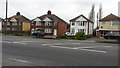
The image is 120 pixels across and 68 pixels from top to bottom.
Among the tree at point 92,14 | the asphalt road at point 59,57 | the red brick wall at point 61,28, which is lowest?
the asphalt road at point 59,57

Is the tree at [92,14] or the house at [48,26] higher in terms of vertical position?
the tree at [92,14]

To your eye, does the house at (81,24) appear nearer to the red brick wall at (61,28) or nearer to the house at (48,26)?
the red brick wall at (61,28)

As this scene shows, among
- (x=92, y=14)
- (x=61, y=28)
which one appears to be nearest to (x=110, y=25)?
(x=61, y=28)

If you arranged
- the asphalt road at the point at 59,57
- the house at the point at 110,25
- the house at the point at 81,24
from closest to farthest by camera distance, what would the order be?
the asphalt road at the point at 59,57
the house at the point at 110,25
the house at the point at 81,24

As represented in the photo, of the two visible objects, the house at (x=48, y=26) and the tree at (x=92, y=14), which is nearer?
the house at (x=48, y=26)

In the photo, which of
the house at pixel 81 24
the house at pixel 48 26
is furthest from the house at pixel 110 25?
the house at pixel 48 26

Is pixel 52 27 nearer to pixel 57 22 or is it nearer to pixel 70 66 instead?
pixel 57 22

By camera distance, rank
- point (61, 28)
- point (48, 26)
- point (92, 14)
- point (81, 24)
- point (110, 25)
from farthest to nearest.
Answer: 1. point (92, 14)
2. point (61, 28)
3. point (48, 26)
4. point (81, 24)
5. point (110, 25)

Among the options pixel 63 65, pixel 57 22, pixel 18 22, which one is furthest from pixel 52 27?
pixel 63 65

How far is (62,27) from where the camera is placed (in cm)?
5291

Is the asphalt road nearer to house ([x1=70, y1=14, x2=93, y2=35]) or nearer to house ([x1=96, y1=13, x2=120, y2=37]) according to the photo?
house ([x1=96, y1=13, x2=120, y2=37])

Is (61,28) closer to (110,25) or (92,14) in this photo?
(110,25)

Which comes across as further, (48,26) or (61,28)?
(61,28)

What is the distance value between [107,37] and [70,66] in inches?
1149
